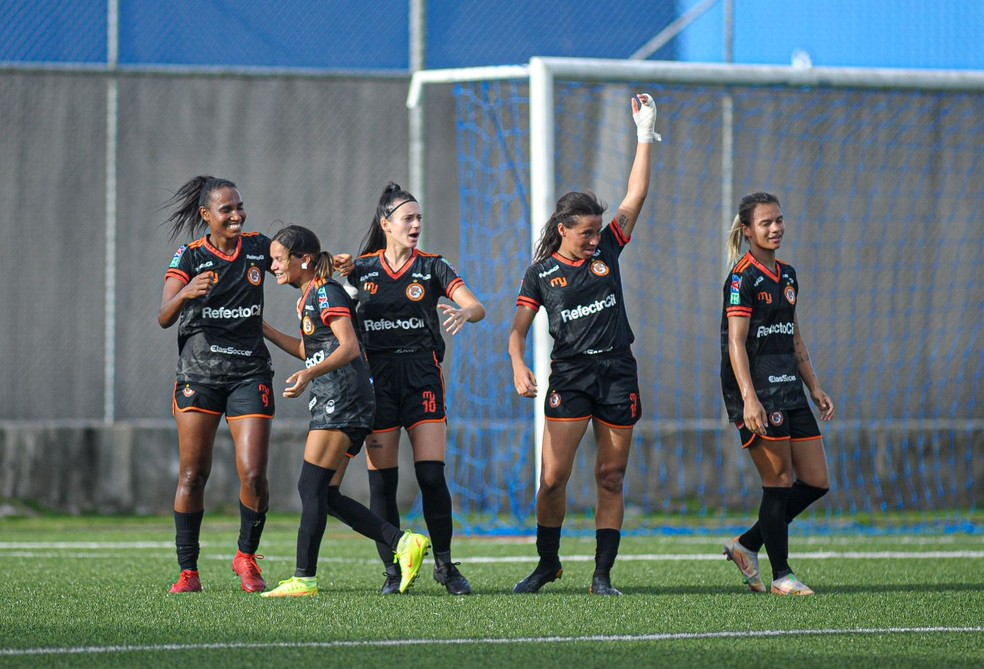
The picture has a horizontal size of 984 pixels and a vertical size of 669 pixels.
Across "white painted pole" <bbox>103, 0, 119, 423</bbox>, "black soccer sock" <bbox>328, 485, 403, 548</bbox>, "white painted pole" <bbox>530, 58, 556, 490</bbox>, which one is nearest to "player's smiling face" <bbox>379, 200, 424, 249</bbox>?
"black soccer sock" <bbox>328, 485, 403, 548</bbox>

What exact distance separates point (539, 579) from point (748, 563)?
1.05 meters

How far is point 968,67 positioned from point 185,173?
756 centimetres

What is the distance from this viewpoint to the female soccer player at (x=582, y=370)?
6586 mm

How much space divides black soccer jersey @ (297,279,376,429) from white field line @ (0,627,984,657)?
62.2 inches

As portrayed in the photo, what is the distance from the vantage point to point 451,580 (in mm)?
6527

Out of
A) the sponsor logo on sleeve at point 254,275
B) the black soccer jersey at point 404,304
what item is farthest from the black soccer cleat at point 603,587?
the sponsor logo on sleeve at point 254,275

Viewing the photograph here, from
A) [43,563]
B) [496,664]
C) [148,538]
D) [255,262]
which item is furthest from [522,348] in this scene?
[148,538]

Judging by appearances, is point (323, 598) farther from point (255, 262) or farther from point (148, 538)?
point (148, 538)

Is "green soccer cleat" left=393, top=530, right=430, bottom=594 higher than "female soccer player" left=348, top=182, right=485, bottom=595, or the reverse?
"female soccer player" left=348, top=182, right=485, bottom=595

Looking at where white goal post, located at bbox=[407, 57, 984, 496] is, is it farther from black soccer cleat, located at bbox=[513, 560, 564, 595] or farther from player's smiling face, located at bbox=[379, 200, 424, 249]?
black soccer cleat, located at bbox=[513, 560, 564, 595]

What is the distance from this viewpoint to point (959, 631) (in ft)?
17.2

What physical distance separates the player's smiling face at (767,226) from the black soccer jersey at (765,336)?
115 millimetres

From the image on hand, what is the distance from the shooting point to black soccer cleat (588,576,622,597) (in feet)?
21.2

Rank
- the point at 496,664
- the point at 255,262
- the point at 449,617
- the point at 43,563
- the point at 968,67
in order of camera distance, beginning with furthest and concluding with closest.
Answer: the point at 968,67 → the point at 43,563 → the point at 255,262 → the point at 449,617 → the point at 496,664
